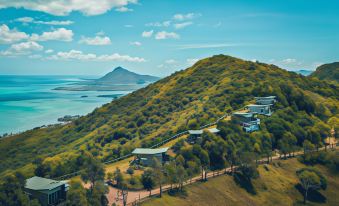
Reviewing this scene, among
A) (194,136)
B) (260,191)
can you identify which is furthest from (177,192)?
(194,136)

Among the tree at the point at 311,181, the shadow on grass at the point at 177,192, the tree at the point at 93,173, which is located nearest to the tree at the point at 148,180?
the shadow on grass at the point at 177,192

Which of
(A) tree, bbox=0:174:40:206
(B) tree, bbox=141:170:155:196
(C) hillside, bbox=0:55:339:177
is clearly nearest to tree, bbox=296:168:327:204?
(C) hillside, bbox=0:55:339:177

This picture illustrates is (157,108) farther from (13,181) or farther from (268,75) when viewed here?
(13,181)

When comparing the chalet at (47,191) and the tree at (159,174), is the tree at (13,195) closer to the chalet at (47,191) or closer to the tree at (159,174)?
the chalet at (47,191)

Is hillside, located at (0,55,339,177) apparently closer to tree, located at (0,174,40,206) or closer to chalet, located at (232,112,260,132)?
chalet, located at (232,112,260,132)

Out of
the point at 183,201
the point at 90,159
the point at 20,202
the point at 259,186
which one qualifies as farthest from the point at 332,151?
the point at 20,202

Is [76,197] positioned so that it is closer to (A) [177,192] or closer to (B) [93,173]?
(B) [93,173]
